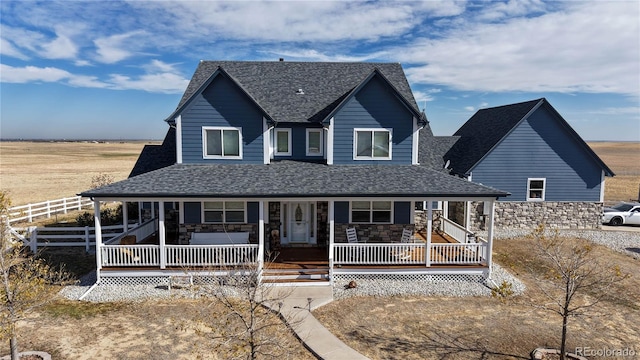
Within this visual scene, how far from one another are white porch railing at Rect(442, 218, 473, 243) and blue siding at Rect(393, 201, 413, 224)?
97.6 inches

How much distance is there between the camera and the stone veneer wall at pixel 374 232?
1681 cm

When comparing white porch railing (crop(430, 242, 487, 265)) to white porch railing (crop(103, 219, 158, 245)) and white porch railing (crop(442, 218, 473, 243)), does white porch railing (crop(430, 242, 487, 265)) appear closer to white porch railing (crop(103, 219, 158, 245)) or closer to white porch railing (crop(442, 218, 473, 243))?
white porch railing (crop(442, 218, 473, 243))

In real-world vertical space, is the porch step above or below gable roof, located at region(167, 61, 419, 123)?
below

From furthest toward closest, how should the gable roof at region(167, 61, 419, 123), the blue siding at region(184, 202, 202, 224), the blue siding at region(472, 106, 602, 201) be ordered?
the blue siding at region(472, 106, 602, 201), the gable roof at region(167, 61, 419, 123), the blue siding at region(184, 202, 202, 224)

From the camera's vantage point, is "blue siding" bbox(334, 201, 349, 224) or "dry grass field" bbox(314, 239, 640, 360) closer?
"dry grass field" bbox(314, 239, 640, 360)

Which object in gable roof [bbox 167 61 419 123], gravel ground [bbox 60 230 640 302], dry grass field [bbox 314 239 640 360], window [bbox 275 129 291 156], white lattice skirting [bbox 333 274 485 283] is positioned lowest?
dry grass field [bbox 314 239 640 360]

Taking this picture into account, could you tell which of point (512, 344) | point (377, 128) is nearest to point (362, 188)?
point (377, 128)

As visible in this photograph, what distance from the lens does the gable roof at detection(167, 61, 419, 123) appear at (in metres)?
18.0

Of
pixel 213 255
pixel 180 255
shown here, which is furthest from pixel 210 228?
pixel 213 255

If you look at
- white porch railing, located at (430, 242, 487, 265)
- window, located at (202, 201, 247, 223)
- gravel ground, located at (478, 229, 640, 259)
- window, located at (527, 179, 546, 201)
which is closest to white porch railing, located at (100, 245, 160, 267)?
window, located at (202, 201, 247, 223)

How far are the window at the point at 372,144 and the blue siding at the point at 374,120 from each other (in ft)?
0.59

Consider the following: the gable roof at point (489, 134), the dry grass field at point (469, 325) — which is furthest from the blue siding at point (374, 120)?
the gable roof at point (489, 134)

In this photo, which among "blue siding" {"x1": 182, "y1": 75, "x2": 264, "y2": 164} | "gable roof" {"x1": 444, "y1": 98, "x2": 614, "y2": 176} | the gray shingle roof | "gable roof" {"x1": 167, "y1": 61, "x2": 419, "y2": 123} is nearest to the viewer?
the gray shingle roof

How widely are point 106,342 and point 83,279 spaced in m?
5.58
